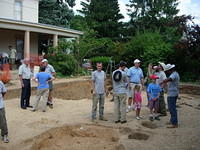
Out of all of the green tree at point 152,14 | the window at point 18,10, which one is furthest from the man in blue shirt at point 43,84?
the green tree at point 152,14

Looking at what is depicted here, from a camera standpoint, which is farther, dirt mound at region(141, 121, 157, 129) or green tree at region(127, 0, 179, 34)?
green tree at region(127, 0, 179, 34)

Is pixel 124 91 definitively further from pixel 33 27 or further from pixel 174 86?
pixel 33 27

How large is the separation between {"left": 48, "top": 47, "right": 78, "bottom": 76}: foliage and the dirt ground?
396 inches

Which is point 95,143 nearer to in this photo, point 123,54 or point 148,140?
point 148,140

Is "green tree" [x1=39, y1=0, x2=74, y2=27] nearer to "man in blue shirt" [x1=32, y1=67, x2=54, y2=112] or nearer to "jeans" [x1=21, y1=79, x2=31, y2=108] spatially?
"jeans" [x1=21, y1=79, x2=31, y2=108]

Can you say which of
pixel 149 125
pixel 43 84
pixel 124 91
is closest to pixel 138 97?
pixel 124 91

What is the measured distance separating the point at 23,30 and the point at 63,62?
363cm

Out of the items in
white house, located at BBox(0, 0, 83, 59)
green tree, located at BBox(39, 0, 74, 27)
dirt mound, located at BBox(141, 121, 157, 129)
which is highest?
green tree, located at BBox(39, 0, 74, 27)

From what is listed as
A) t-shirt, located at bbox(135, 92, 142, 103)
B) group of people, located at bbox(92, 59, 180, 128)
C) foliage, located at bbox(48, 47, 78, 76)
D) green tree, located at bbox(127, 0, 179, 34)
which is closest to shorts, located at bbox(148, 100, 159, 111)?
group of people, located at bbox(92, 59, 180, 128)

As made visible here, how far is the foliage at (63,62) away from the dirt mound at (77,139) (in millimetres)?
12234

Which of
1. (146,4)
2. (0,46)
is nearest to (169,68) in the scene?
(0,46)

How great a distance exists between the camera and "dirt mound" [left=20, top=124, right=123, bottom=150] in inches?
227

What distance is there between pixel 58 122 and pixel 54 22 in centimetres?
2464

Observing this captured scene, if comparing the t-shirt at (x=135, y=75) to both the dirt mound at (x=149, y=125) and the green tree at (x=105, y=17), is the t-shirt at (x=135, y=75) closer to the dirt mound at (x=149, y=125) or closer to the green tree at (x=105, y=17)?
the dirt mound at (x=149, y=125)
